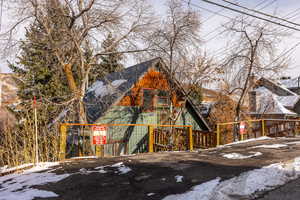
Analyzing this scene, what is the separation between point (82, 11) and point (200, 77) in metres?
7.95

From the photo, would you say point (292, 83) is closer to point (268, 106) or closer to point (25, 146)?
point (268, 106)

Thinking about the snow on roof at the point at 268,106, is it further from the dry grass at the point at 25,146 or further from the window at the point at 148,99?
the dry grass at the point at 25,146

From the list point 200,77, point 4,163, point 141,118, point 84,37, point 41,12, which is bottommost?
point 4,163

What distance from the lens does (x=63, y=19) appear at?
1119 centimetres

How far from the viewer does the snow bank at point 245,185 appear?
3.53m

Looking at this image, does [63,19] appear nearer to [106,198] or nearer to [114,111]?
[114,111]

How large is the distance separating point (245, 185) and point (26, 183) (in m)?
4.67

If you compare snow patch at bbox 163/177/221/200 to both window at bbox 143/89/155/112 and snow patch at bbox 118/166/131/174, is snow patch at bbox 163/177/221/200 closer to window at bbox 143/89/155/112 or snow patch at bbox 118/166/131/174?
snow patch at bbox 118/166/131/174

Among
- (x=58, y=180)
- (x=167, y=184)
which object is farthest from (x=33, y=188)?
(x=167, y=184)

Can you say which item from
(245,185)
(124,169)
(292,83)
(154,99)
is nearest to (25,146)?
(124,169)

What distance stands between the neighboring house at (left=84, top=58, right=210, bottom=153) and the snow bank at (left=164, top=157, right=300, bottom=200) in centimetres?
800

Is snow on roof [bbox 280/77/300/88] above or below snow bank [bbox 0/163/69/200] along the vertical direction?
above

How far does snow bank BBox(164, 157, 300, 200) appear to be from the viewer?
3.53 meters

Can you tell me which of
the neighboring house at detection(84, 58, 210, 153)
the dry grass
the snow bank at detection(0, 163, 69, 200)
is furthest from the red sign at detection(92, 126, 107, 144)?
the neighboring house at detection(84, 58, 210, 153)
